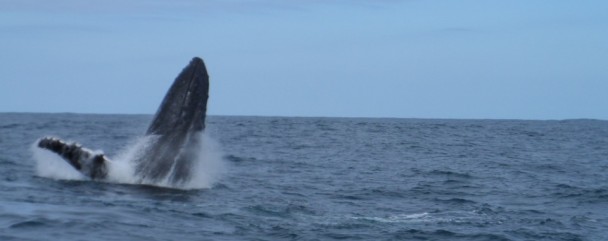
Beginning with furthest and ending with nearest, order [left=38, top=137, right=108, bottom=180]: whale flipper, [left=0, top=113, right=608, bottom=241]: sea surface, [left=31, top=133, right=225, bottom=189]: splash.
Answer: [left=31, top=133, right=225, bottom=189]: splash, [left=38, top=137, right=108, bottom=180]: whale flipper, [left=0, top=113, right=608, bottom=241]: sea surface

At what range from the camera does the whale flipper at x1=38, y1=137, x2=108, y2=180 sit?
1535 centimetres

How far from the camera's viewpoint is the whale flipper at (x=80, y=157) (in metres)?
15.4

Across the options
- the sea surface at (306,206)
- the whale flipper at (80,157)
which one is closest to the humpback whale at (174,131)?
the whale flipper at (80,157)

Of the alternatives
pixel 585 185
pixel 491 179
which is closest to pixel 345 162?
pixel 491 179

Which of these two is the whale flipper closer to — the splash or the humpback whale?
the humpback whale

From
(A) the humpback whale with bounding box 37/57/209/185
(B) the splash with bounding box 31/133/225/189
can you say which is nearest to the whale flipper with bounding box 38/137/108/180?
(A) the humpback whale with bounding box 37/57/209/185

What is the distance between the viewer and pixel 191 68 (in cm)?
1620

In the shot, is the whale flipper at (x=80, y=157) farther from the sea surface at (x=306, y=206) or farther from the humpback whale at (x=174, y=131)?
the sea surface at (x=306, y=206)

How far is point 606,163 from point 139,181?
21.8 m

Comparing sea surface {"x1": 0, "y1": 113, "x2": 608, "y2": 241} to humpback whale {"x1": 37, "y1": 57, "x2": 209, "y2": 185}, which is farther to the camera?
humpback whale {"x1": 37, "y1": 57, "x2": 209, "y2": 185}

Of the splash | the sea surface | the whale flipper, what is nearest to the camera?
the sea surface

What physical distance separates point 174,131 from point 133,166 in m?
1.04

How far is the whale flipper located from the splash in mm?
159

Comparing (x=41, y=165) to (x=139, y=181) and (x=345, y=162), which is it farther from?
(x=345, y=162)
